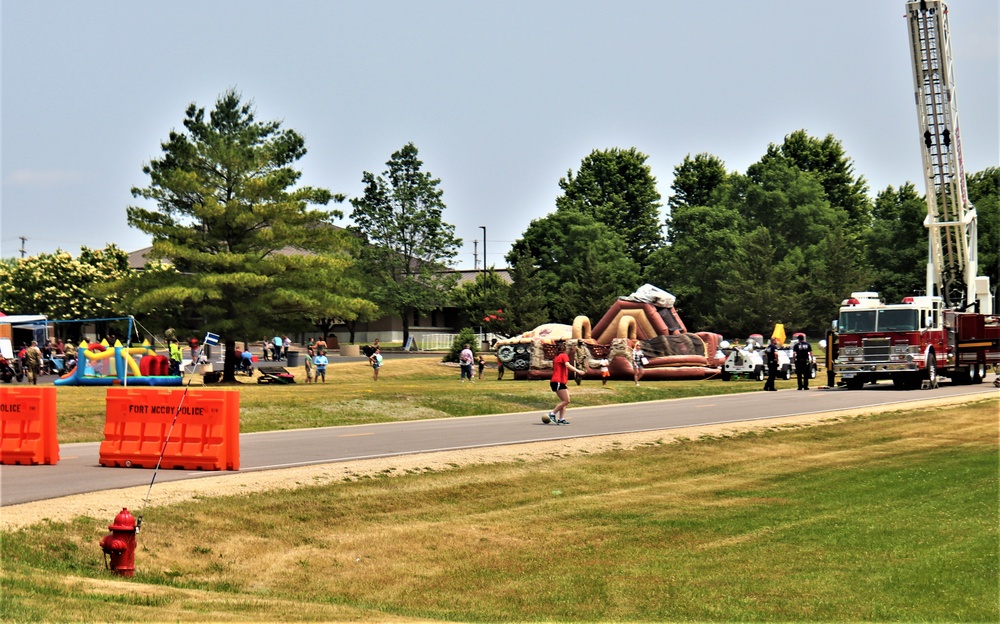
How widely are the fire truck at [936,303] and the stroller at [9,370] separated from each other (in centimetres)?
3158

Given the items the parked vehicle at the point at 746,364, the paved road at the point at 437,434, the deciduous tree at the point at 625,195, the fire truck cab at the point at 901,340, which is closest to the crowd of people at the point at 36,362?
the paved road at the point at 437,434

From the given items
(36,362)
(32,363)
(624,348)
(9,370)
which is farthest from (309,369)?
(624,348)

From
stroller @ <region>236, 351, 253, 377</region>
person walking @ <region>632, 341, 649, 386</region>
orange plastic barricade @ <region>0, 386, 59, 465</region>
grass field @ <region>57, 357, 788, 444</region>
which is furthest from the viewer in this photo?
stroller @ <region>236, 351, 253, 377</region>

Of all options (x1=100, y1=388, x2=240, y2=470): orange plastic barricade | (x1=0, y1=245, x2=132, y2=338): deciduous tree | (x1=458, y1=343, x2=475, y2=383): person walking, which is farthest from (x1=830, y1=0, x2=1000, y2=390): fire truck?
(x1=0, y1=245, x2=132, y2=338): deciduous tree

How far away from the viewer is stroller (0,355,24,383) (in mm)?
46781

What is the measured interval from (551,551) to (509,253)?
84.0 meters

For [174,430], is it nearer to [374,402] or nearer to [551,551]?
[551,551]

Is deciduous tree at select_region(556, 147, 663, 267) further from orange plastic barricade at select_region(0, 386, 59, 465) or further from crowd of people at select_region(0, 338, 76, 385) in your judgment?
orange plastic barricade at select_region(0, 386, 59, 465)

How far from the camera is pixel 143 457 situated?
17469 mm

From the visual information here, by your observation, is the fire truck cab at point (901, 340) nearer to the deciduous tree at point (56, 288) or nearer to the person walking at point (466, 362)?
the person walking at point (466, 362)

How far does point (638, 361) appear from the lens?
4878 cm

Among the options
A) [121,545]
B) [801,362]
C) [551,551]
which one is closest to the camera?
[121,545]

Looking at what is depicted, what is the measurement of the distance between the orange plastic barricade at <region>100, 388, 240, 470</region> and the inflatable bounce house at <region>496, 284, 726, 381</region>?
3253 cm

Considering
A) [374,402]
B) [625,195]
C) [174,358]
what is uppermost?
[625,195]
